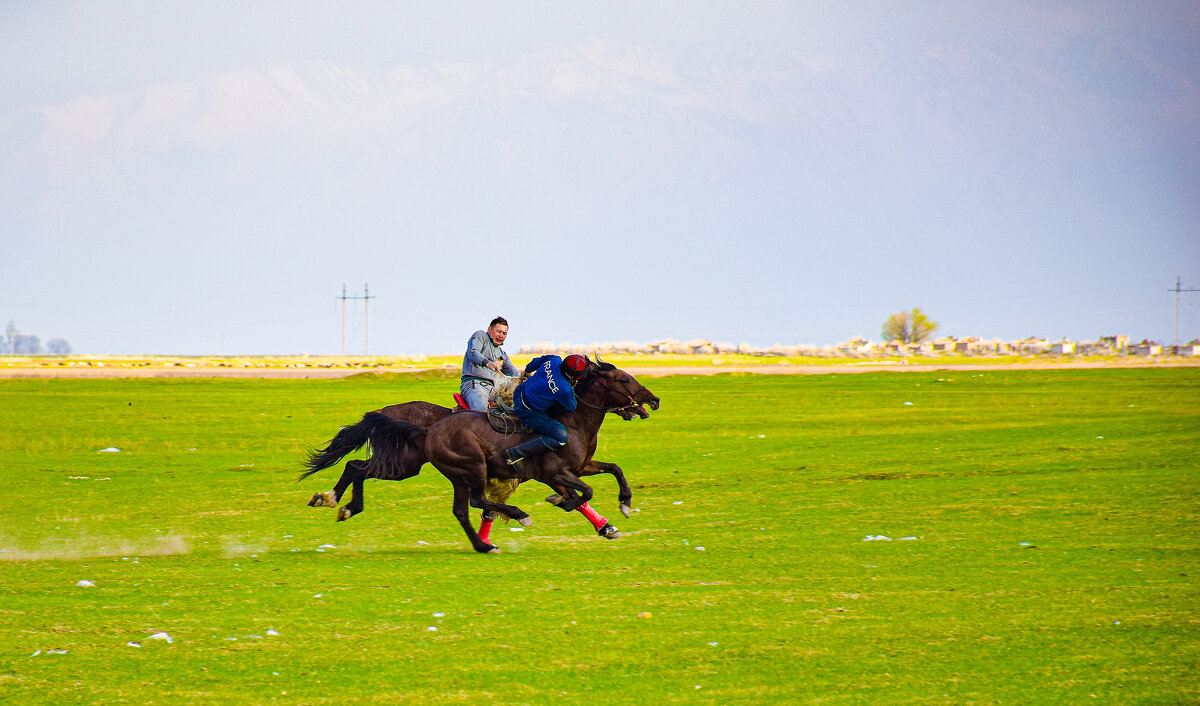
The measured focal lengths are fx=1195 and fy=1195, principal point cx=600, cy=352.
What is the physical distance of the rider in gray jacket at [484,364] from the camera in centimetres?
1391

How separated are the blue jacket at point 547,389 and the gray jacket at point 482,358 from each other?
2.76 ft

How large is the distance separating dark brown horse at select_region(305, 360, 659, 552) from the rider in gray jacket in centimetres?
52

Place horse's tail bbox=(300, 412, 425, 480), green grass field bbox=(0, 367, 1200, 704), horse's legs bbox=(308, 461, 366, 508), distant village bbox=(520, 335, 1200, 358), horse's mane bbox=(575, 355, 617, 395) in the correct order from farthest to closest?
distant village bbox=(520, 335, 1200, 358) < horse's legs bbox=(308, 461, 366, 508) < horse's tail bbox=(300, 412, 425, 480) < horse's mane bbox=(575, 355, 617, 395) < green grass field bbox=(0, 367, 1200, 704)

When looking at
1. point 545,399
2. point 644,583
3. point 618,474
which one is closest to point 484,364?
point 545,399

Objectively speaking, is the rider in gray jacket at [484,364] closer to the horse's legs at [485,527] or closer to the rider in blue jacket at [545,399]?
the rider in blue jacket at [545,399]

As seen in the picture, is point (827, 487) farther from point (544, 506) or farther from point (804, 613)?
point (804, 613)

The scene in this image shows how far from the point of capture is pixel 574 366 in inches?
518

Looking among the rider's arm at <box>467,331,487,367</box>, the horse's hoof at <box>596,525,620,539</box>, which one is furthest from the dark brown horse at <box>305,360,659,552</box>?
the rider's arm at <box>467,331,487,367</box>

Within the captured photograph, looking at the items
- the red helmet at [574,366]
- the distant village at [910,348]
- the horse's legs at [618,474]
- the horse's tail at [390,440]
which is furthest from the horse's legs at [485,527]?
the distant village at [910,348]

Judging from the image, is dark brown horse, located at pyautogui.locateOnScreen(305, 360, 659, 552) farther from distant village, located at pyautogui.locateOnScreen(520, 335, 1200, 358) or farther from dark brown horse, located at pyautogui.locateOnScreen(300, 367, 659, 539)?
distant village, located at pyautogui.locateOnScreen(520, 335, 1200, 358)

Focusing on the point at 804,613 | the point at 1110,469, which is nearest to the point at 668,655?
the point at 804,613

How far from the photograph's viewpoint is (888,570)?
12.8m

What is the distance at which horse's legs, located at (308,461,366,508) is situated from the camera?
14.4 meters

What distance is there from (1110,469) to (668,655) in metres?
16.4
